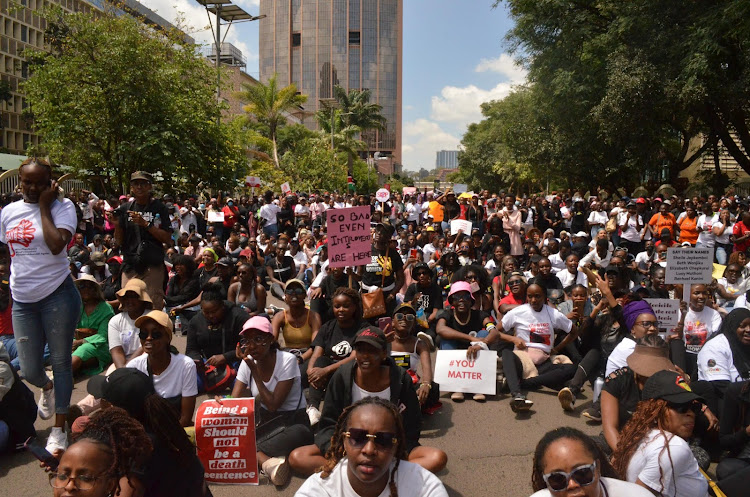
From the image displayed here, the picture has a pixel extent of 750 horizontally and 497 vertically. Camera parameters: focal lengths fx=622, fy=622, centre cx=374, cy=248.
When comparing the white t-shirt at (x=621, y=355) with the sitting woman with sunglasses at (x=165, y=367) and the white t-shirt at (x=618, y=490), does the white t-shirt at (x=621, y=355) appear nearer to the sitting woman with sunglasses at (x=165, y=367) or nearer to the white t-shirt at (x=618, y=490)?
the white t-shirt at (x=618, y=490)

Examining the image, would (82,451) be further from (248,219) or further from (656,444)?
(248,219)

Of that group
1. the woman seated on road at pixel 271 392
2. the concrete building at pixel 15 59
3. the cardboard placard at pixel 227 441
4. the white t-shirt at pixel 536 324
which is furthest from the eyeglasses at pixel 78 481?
the concrete building at pixel 15 59

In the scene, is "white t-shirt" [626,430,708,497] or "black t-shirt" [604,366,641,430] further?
"black t-shirt" [604,366,641,430]

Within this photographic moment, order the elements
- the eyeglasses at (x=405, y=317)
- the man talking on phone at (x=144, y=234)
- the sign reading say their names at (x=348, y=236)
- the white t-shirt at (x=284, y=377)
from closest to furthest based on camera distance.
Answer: the white t-shirt at (x=284, y=377), the man talking on phone at (x=144, y=234), the eyeglasses at (x=405, y=317), the sign reading say their names at (x=348, y=236)

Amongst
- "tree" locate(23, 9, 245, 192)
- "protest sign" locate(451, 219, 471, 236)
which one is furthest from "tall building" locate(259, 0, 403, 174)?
"protest sign" locate(451, 219, 471, 236)

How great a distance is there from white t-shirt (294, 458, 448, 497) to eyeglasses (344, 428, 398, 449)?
0.16 metres

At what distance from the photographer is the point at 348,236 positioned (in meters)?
7.26

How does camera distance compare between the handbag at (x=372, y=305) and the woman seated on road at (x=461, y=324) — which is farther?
the woman seated on road at (x=461, y=324)

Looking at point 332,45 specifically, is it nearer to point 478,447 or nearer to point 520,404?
point 520,404

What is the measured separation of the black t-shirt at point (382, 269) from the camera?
777 centimetres

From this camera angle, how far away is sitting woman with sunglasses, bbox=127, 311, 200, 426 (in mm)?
4395

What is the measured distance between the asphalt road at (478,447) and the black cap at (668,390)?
1.44 meters

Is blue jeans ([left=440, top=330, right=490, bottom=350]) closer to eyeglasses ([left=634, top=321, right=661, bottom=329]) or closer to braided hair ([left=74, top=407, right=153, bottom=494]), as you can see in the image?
eyeglasses ([left=634, top=321, right=661, bottom=329])

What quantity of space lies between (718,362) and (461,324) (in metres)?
2.62
